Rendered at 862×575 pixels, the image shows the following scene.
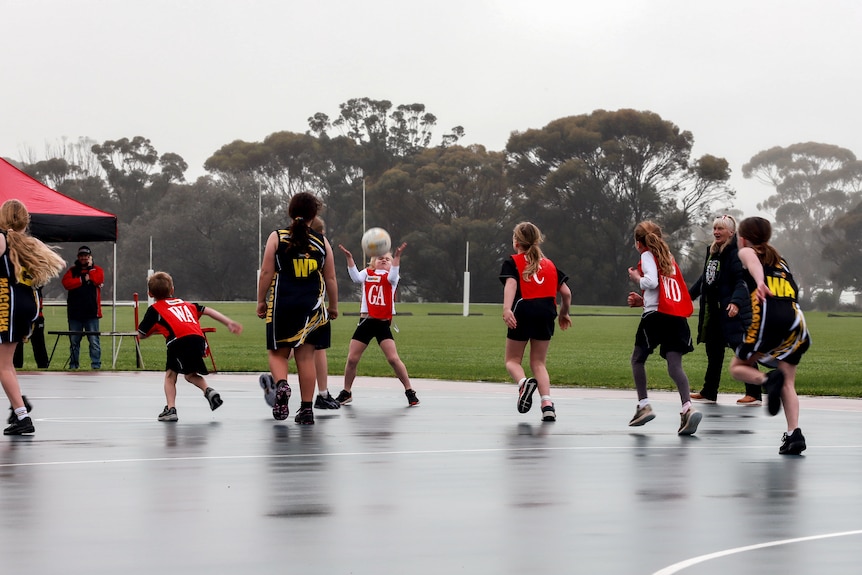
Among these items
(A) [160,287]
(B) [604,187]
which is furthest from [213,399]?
(B) [604,187]

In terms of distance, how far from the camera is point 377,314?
14453mm

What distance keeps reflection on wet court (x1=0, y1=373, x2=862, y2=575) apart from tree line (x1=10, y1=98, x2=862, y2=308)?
75359 millimetres

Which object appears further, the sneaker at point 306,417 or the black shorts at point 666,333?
the sneaker at point 306,417

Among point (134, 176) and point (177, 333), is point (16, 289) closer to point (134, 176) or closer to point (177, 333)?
point (177, 333)

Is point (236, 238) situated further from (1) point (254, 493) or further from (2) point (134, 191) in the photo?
(1) point (254, 493)

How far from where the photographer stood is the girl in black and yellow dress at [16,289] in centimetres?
1076

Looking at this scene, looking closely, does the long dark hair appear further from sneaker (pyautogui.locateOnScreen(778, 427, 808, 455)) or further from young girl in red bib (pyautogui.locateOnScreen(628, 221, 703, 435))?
sneaker (pyautogui.locateOnScreen(778, 427, 808, 455))

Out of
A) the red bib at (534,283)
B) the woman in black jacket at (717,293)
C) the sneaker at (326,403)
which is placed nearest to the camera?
the red bib at (534,283)

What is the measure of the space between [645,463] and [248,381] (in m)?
9.74

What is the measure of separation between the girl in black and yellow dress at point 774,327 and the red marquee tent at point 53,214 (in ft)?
37.0

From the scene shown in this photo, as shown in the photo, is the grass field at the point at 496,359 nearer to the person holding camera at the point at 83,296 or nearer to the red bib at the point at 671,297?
the person holding camera at the point at 83,296

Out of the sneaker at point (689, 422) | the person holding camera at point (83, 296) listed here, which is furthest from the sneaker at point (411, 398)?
the person holding camera at point (83, 296)

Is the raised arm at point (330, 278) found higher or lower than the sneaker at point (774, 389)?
higher

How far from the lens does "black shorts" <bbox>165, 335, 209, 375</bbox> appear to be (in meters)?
12.6
